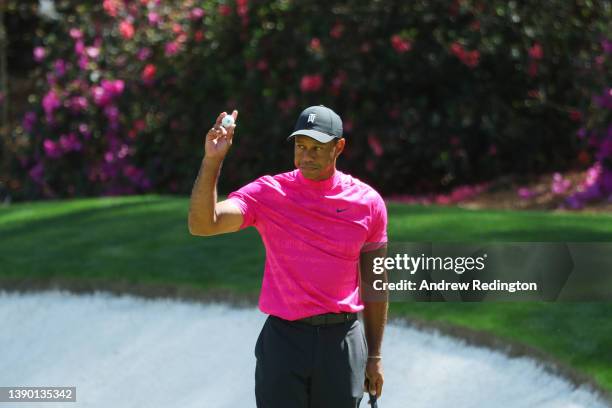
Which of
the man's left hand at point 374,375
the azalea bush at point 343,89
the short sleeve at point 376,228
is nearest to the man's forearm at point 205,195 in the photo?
the short sleeve at point 376,228

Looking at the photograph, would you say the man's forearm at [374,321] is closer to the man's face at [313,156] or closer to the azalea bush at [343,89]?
the man's face at [313,156]

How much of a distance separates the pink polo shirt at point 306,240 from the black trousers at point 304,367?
0.08 meters

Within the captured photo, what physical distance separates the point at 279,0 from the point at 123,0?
10.4 ft

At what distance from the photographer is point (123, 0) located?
1570cm

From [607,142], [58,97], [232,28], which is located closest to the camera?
[607,142]

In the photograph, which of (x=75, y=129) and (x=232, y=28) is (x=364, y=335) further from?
(x=75, y=129)

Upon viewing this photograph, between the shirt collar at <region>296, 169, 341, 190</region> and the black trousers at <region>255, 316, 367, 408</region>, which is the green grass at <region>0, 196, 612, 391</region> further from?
the shirt collar at <region>296, 169, 341, 190</region>

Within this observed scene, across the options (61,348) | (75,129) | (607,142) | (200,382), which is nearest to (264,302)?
(200,382)

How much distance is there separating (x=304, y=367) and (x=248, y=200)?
674 millimetres

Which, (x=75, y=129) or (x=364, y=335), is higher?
(x=364, y=335)

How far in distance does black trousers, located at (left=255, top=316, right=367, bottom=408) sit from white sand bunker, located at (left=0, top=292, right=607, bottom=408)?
2.64m

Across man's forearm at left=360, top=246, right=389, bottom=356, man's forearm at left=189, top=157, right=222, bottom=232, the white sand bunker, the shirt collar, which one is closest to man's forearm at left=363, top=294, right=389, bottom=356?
man's forearm at left=360, top=246, right=389, bottom=356

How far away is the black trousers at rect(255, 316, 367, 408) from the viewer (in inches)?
148

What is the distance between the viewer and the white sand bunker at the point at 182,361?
641cm
